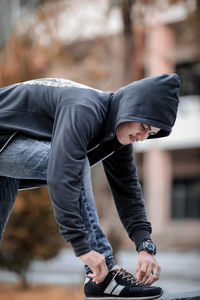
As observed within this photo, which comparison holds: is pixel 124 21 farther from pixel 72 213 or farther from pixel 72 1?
pixel 72 213

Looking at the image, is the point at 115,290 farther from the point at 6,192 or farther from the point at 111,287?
the point at 6,192

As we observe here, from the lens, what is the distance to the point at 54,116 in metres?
1.79

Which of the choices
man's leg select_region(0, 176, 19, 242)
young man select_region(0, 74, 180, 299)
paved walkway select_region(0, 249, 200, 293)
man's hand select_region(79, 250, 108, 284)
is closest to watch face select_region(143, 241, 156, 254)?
young man select_region(0, 74, 180, 299)

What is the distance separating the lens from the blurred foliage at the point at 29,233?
7094mm

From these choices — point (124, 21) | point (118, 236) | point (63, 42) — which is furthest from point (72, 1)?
point (118, 236)

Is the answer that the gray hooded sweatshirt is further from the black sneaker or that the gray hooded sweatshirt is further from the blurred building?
the blurred building

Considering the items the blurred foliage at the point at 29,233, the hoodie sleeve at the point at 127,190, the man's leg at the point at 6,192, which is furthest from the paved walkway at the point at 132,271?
the man's leg at the point at 6,192

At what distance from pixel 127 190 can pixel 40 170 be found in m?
0.55

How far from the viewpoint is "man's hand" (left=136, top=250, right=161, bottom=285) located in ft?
6.47

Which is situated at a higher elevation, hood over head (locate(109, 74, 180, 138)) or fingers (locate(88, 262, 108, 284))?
hood over head (locate(109, 74, 180, 138))

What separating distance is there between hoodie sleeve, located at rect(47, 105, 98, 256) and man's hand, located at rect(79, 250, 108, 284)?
0.08ft

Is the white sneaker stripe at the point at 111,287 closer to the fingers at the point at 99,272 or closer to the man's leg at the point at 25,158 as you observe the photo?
the fingers at the point at 99,272

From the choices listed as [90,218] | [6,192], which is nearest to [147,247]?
[90,218]

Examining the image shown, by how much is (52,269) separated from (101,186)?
3691mm
